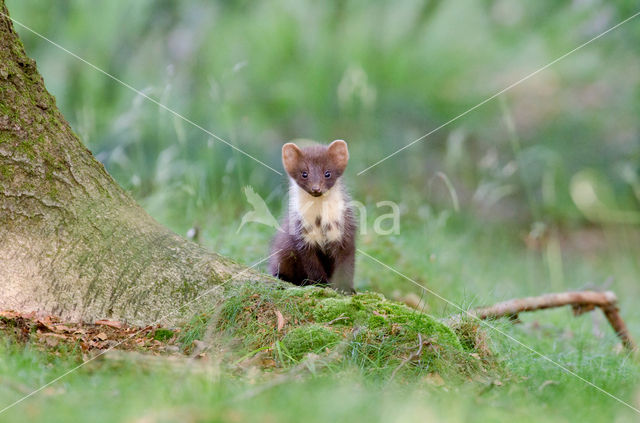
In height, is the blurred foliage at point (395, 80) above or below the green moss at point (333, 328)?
above

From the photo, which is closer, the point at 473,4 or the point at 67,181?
the point at 67,181

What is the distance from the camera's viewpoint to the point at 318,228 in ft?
16.4

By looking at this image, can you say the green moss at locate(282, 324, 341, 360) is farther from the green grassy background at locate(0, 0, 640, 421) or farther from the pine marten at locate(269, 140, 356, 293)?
the green grassy background at locate(0, 0, 640, 421)

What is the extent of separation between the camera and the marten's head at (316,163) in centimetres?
504

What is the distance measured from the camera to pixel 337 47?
9.47 metres

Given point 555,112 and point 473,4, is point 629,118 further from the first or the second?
point 473,4

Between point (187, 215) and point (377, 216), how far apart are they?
183cm

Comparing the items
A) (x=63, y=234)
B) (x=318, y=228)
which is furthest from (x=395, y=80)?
(x=63, y=234)

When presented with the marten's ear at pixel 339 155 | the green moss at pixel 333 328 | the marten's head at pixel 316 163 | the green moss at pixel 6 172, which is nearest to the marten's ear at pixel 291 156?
the marten's head at pixel 316 163

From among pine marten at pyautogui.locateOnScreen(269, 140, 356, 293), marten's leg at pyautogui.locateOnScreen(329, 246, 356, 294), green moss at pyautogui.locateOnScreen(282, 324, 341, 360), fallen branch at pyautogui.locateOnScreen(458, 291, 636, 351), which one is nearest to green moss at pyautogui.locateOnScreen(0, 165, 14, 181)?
green moss at pyautogui.locateOnScreen(282, 324, 341, 360)

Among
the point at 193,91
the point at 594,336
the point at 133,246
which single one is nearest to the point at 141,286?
the point at 133,246

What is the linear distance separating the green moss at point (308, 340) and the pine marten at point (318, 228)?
1.16 metres

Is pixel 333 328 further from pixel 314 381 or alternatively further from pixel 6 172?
pixel 6 172

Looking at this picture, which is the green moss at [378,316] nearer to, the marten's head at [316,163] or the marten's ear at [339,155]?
the marten's head at [316,163]
